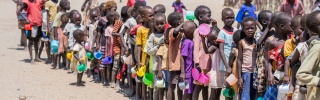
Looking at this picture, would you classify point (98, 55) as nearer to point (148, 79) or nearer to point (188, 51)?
point (148, 79)

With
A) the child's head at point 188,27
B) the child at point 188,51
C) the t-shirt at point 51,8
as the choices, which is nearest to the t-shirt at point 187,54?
the child at point 188,51

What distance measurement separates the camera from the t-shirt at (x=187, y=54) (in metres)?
7.21

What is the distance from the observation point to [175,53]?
7.48 m

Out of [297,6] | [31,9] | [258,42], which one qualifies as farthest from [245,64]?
[31,9]

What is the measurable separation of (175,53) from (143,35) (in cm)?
83

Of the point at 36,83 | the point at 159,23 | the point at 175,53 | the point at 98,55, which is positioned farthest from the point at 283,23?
the point at 36,83

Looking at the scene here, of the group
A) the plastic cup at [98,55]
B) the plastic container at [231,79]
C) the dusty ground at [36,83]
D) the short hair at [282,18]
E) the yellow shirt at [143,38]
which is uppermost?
the short hair at [282,18]

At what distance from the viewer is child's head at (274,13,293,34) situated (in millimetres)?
5973

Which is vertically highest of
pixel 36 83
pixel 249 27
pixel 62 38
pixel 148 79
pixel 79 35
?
pixel 249 27

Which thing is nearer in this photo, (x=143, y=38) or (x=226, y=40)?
(x=226, y=40)

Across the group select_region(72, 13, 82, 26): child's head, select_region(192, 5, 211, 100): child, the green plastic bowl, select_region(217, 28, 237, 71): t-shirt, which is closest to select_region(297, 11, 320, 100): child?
select_region(217, 28, 237, 71): t-shirt

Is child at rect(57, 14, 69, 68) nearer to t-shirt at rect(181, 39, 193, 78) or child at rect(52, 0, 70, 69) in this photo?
child at rect(52, 0, 70, 69)

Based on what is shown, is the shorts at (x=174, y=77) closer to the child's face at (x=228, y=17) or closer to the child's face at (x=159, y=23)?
the child's face at (x=159, y=23)

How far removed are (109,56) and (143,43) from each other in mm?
1671
